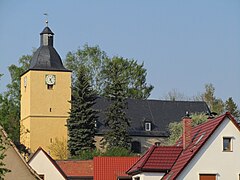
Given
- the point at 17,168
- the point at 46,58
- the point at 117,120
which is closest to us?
the point at 17,168

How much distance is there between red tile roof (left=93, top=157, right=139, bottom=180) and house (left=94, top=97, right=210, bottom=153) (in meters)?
39.4

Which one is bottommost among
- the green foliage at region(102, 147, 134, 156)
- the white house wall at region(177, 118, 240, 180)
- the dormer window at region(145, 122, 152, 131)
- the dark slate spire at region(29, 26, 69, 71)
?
the white house wall at region(177, 118, 240, 180)

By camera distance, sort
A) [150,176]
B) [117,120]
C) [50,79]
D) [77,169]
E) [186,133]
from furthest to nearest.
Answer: [50,79] → [117,120] → [77,169] → [186,133] → [150,176]

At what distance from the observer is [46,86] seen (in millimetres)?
90875

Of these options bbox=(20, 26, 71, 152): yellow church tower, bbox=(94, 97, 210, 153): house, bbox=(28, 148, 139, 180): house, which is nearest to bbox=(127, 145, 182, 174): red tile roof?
bbox=(28, 148, 139, 180): house

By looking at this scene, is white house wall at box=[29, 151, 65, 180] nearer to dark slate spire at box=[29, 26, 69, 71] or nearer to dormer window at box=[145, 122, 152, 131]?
dark slate spire at box=[29, 26, 69, 71]

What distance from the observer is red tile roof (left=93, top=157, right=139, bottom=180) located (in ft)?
162

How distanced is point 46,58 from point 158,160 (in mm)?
51833

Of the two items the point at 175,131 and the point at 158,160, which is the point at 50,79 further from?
the point at 158,160

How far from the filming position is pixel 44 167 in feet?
162

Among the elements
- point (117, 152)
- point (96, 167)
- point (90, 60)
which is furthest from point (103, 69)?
point (96, 167)

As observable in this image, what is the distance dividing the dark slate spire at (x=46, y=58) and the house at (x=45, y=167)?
42.1 meters

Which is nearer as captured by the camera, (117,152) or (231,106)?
(117,152)

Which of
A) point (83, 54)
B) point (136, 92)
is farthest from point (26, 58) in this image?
point (136, 92)
